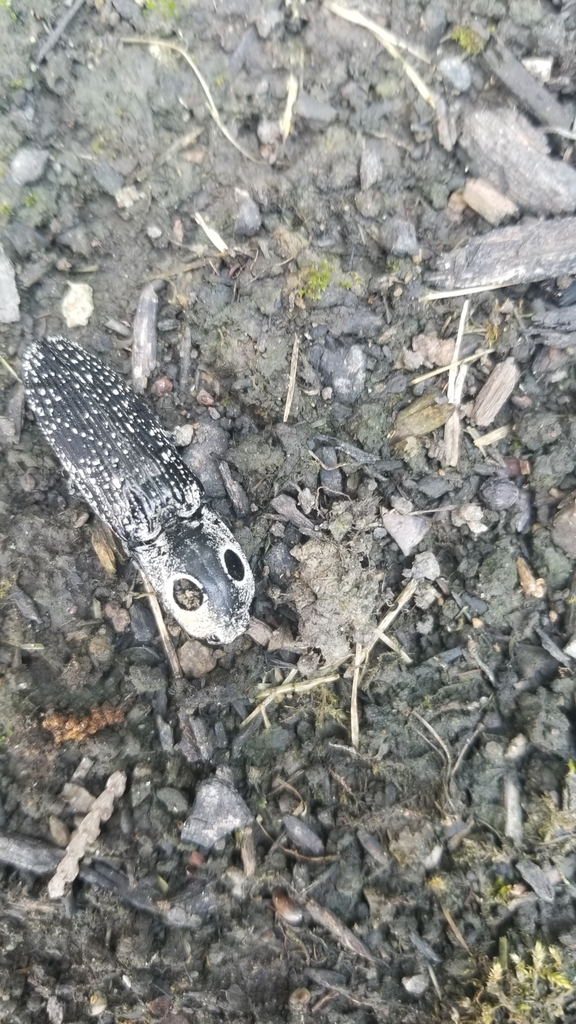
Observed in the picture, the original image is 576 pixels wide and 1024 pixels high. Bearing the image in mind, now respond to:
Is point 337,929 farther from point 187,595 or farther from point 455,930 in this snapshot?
point 187,595

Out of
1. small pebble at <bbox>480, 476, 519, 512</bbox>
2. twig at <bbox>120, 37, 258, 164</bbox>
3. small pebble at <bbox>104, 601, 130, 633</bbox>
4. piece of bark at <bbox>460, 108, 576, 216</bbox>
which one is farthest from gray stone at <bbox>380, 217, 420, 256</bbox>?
small pebble at <bbox>104, 601, 130, 633</bbox>

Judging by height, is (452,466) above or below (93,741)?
above

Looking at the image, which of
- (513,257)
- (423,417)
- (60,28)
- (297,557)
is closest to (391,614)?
(297,557)

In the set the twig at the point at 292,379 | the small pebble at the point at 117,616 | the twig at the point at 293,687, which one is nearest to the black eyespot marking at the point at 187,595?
the small pebble at the point at 117,616

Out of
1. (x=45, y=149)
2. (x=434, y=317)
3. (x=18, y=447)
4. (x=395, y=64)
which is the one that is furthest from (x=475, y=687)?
(x=45, y=149)

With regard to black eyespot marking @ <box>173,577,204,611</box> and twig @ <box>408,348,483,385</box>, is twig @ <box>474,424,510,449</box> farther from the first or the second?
black eyespot marking @ <box>173,577,204,611</box>

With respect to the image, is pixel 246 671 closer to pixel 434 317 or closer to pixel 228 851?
pixel 228 851

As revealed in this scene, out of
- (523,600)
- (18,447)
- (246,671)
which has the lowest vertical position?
(523,600)

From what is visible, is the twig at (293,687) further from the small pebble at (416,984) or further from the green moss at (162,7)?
the green moss at (162,7)
